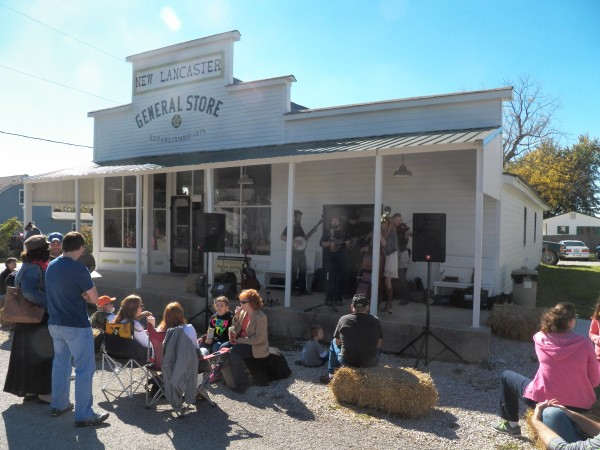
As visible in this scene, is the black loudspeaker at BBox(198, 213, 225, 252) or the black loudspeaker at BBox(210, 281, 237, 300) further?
the black loudspeaker at BBox(210, 281, 237, 300)

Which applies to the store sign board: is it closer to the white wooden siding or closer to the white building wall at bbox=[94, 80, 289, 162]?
the white building wall at bbox=[94, 80, 289, 162]

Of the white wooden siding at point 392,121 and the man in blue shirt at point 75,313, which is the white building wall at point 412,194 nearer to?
the white wooden siding at point 392,121

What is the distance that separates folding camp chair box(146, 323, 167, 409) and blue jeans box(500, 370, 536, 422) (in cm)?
320

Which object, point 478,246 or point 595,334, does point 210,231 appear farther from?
point 595,334

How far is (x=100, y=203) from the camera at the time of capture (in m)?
14.6

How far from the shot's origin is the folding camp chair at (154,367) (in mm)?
5023

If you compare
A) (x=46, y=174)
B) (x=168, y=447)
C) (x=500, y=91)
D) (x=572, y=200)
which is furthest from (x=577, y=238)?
(x=168, y=447)

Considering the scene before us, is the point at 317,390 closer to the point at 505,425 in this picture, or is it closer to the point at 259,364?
the point at 259,364

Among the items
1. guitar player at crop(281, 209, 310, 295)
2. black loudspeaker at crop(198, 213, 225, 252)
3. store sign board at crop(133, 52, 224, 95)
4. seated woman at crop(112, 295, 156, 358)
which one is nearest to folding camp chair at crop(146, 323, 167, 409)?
seated woman at crop(112, 295, 156, 358)

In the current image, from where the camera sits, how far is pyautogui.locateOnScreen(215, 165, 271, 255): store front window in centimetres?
1148

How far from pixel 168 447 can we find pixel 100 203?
1181 cm

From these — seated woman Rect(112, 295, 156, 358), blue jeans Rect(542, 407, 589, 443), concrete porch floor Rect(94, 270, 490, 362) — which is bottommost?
concrete porch floor Rect(94, 270, 490, 362)

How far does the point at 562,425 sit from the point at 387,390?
179 cm

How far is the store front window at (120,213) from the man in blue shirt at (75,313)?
964cm
